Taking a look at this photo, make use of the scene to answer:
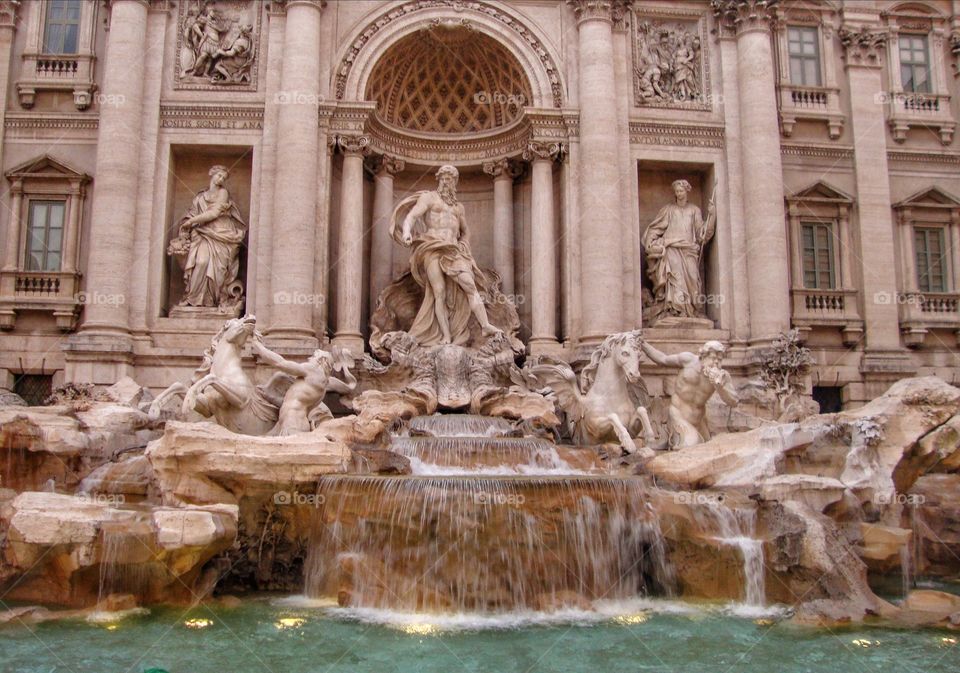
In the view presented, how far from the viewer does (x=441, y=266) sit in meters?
16.7

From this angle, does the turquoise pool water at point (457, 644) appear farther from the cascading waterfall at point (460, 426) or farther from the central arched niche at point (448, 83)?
the central arched niche at point (448, 83)

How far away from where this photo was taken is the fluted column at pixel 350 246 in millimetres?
17000

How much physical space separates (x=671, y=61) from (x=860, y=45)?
4.77 m

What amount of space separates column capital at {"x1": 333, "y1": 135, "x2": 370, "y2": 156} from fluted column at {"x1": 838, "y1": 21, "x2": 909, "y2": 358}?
1133 centimetres

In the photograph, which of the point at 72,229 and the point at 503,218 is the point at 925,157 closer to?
the point at 503,218

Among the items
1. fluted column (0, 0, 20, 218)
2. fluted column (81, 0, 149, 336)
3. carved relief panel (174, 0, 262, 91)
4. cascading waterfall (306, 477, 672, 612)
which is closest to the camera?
cascading waterfall (306, 477, 672, 612)

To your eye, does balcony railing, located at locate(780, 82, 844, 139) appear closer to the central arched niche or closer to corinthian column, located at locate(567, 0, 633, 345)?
corinthian column, located at locate(567, 0, 633, 345)

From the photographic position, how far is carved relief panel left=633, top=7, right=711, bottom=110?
1867 cm

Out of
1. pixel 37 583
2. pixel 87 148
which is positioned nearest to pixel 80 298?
pixel 87 148

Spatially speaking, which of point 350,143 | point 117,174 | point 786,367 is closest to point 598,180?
point 350,143

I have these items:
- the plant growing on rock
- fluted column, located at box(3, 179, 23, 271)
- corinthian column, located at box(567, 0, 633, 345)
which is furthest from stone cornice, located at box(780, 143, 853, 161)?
fluted column, located at box(3, 179, 23, 271)

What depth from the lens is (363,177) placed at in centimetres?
1852

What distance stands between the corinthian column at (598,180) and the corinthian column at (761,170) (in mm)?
2865

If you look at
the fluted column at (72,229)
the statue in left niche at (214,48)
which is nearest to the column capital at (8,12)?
the statue in left niche at (214,48)
